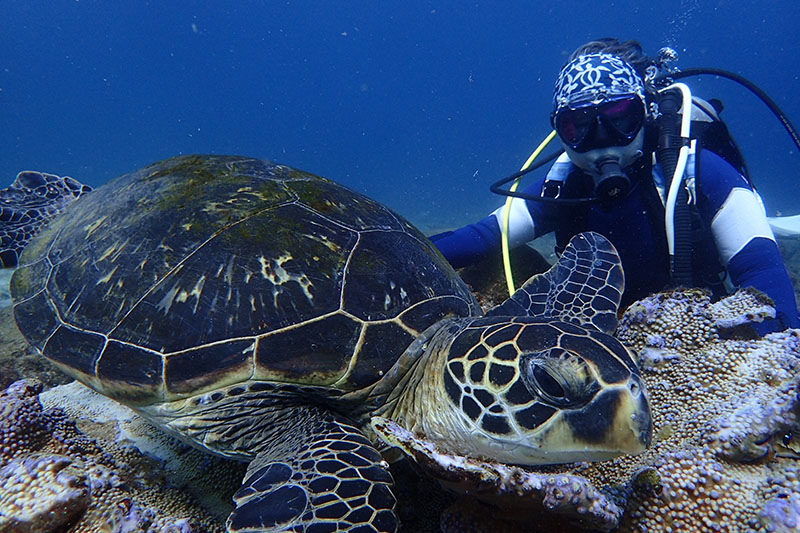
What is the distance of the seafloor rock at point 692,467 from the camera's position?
3.25 feet

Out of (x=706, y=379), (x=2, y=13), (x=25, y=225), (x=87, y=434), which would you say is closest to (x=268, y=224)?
(x=87, y=434)

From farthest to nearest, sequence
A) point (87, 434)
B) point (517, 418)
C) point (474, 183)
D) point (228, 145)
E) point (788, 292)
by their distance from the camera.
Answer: point (228, 145) → point (474, 183) → point (788, 292) → point (87, 434) → point (517, 418)

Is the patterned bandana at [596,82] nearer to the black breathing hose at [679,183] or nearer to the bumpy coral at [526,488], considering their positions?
the black breathing hose at [679,183]

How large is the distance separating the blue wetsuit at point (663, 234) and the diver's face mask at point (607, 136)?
0.29m

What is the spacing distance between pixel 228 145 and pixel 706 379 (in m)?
107

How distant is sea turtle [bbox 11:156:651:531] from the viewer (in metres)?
1.22

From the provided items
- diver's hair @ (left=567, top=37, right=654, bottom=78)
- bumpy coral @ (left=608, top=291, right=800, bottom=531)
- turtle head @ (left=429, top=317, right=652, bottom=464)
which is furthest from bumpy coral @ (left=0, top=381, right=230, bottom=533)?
diver's hair @ (left=567, top=37, right=654, bottom=78)

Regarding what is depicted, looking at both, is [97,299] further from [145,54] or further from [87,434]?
[145,54]

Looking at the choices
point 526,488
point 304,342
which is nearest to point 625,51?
point 304,342

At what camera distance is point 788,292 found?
6.99ft

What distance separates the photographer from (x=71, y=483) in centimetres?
128

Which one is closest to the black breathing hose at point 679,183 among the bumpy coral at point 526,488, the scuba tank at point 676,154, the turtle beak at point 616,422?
the scuba tank at point 676,154

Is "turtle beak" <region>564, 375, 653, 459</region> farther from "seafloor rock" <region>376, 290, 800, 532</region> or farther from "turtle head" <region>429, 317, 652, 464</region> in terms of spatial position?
"seafloor rock" <region>376, 290, 800, 532</region>

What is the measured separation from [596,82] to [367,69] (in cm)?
11958
